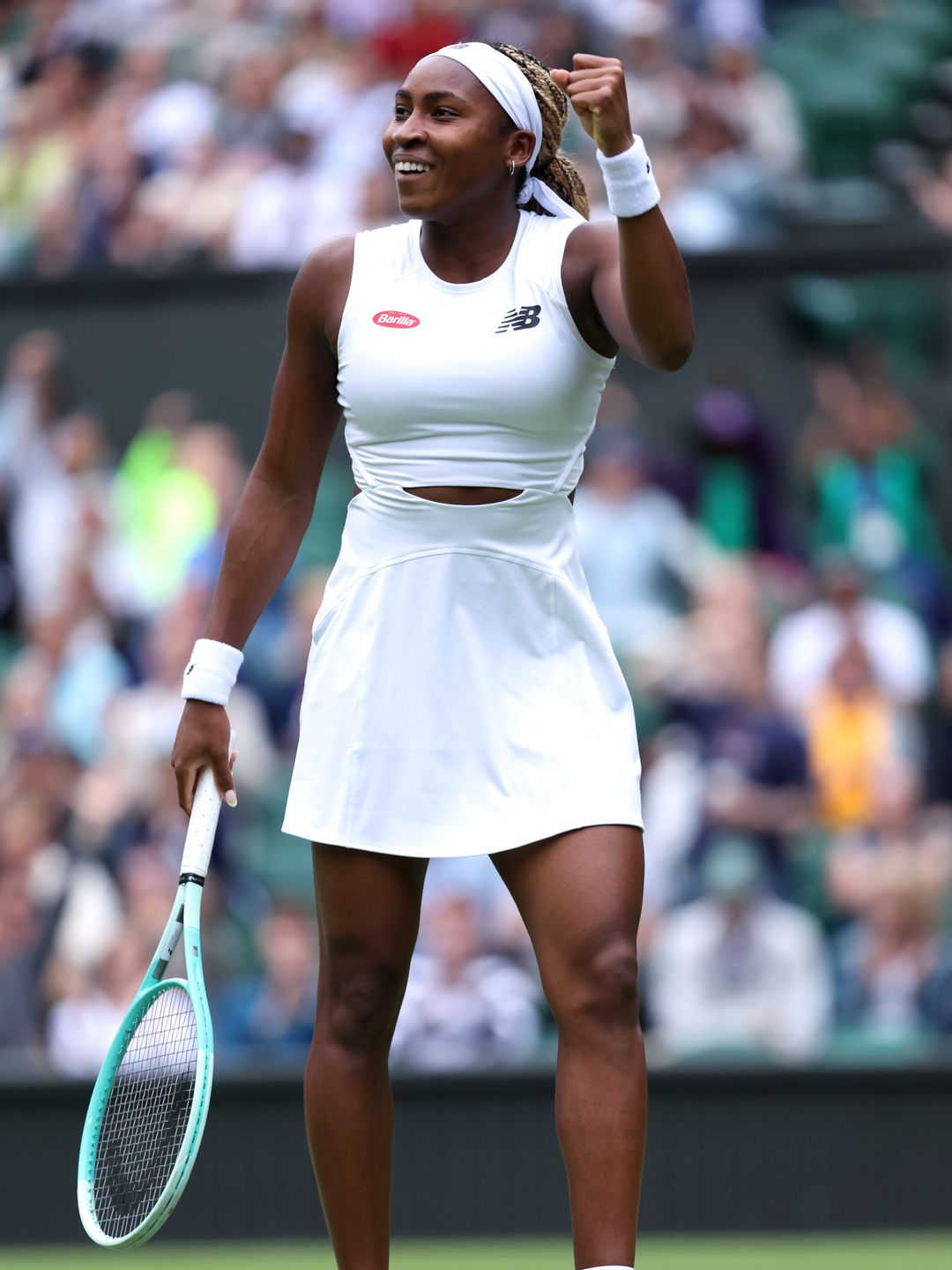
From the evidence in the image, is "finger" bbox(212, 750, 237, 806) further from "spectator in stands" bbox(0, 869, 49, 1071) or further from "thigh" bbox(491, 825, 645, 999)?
"spectator in stands" bbox(0, 869, 49, 1071)

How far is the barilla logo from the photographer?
340 centimetres

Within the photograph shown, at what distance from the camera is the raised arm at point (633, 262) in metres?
3.09

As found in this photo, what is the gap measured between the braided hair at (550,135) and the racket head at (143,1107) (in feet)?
4.28

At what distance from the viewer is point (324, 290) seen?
3535 mm

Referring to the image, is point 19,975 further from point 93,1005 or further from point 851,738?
point 851,738

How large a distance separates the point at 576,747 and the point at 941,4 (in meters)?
8.25

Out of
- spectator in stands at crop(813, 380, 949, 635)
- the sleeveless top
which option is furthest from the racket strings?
spectator in stands at crop(813, 380, 949, 635)

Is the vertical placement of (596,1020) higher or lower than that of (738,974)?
higher

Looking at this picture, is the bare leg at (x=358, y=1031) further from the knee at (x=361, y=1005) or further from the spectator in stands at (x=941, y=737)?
the spectator in stands at (x=941, y=737)

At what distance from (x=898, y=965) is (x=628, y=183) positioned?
442cm

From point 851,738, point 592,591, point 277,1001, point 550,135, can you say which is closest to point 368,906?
point 550,135

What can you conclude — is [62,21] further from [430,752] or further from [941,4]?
[430,752]

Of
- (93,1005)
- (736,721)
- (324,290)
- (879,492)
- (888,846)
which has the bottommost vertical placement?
(93,1005)

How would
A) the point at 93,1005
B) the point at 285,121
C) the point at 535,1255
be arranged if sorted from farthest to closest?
the point at 285,121 → the point at 93,1005 → the point at 535,1255
